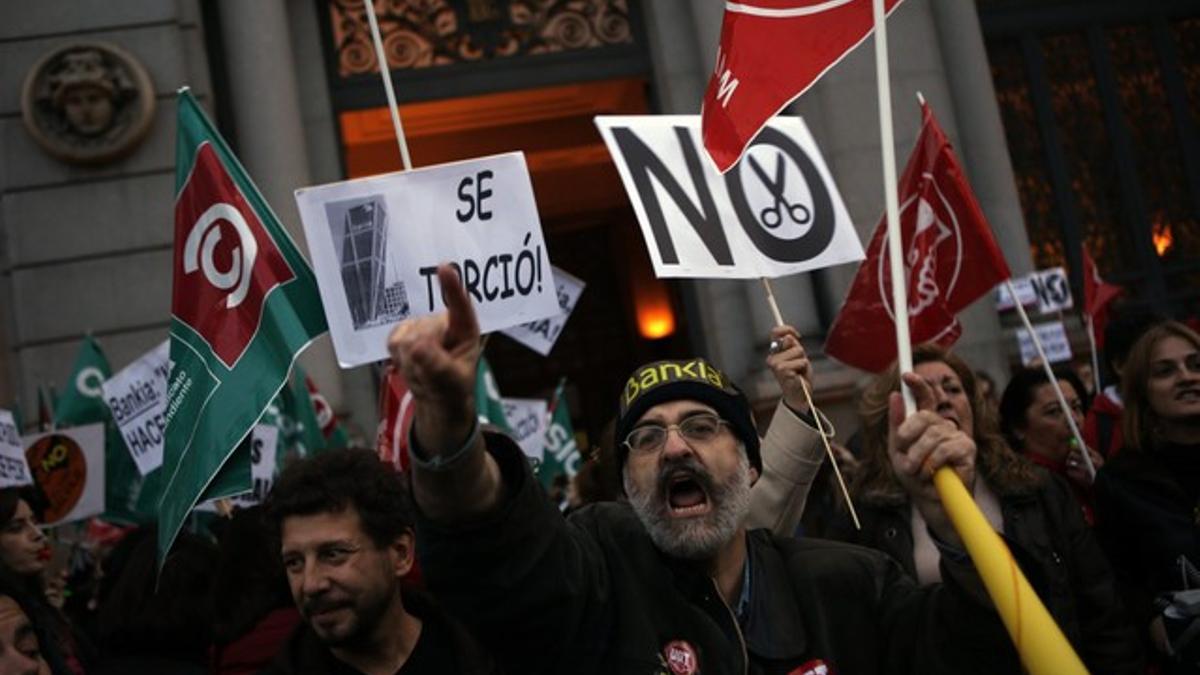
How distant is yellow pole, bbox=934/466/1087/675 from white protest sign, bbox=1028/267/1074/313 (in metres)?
8.06

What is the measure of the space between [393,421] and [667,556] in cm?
304

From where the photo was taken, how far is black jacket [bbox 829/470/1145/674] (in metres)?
3.90

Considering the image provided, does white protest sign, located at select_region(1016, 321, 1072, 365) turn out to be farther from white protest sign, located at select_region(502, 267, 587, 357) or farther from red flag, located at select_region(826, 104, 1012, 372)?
red flag, located at select_region(826, 104, 1012, 372)

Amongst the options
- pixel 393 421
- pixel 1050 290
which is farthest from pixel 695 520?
pixel 1050 290

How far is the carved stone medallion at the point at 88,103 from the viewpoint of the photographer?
32.8ft

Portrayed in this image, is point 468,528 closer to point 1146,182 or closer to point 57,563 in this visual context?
point 57,563

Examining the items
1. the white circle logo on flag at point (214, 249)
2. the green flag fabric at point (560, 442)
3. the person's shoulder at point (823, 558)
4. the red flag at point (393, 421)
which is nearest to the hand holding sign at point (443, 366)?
the person's shoulder at point (823, 558)

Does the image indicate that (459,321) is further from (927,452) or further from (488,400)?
(488,400)

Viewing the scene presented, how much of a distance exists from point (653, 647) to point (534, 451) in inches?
227

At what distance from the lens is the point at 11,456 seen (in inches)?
224

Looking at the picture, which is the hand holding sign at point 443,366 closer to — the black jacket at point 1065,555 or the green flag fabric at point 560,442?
the black jacket at point 1065,555

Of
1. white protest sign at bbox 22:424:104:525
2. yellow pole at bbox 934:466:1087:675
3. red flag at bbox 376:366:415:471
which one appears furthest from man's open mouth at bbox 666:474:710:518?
white protest sign at bbox 22:424:104:525

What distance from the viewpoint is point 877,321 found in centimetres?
638

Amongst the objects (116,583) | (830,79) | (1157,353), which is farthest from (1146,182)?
(116,583)
